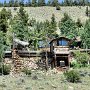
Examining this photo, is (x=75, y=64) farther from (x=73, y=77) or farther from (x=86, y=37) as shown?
(x=86, y=37)

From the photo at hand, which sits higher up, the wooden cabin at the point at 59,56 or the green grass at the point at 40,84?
the wooden cabin at the point at 59,56

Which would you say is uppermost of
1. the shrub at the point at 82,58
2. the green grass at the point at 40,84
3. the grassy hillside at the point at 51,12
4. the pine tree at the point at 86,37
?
the grassy hillside at the point at 51,12

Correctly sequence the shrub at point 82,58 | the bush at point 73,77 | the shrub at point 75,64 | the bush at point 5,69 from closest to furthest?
the bush at point 73,77
the bush at point 5,69
the shrub at point 75,64
the shrub at point 82,58

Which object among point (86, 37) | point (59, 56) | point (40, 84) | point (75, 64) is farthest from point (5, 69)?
point (86, 37)

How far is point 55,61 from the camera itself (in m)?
57.5

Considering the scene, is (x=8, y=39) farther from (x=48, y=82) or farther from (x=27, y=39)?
(x=48, y=82)

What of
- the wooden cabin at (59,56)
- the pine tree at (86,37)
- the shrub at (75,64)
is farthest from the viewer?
the pine tree at (86,37)

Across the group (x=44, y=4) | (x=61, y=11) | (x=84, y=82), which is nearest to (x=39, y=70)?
(x=84, y=82)

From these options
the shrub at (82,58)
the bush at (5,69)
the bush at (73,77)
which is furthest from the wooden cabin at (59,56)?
the bush at (73,77)

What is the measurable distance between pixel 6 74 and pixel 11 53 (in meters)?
6.66

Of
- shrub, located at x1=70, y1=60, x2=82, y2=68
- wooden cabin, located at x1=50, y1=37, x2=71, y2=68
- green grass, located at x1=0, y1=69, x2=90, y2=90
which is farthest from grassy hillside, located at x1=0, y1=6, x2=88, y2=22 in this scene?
green grass, located at x1=0, y1=69, x2=90, y2=90

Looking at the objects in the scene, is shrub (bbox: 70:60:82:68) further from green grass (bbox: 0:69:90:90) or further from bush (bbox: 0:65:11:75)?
green grass (bbox: 0:69:90:90)

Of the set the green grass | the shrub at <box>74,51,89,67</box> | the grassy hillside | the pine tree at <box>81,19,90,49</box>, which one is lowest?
the green grass

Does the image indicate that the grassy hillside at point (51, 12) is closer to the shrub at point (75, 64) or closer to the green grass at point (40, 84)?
the shrub at point (75, 64)
